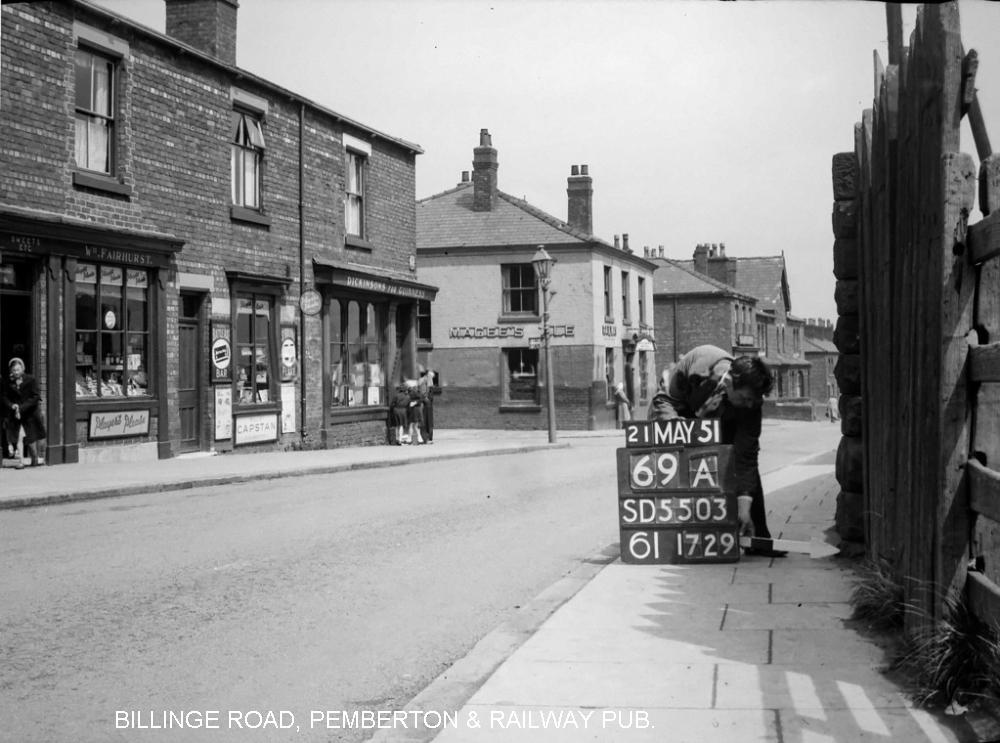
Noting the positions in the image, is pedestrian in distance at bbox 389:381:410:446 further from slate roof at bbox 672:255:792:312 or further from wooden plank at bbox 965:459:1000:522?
slate roof at bbox 672:255:792:312

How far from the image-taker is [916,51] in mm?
4852

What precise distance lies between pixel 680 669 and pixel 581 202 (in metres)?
38.9

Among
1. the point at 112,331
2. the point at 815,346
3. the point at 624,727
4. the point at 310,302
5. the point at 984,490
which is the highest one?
the point at 815,346

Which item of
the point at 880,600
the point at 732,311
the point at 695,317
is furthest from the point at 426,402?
the point at 732,311

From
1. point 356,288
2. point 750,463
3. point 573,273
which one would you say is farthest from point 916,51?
point 573,273

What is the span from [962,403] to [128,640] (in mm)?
4411

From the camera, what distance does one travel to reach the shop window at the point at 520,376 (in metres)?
41.0

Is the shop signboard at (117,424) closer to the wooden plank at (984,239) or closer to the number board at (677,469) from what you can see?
the number board at (677,469)

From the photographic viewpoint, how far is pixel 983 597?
13.6 feet

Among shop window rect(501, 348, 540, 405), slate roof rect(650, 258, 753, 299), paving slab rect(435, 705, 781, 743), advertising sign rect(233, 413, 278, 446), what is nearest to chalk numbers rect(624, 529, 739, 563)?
paving slab rect(435, 705, 781, 743)

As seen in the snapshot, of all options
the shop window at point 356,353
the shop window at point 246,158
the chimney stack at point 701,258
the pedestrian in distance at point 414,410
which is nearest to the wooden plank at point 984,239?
the shop window at point 246,158

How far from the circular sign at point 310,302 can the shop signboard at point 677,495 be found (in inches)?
628

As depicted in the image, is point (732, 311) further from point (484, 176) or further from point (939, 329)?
point (939, 329)

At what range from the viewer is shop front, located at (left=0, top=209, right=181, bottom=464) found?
16.1 metres
